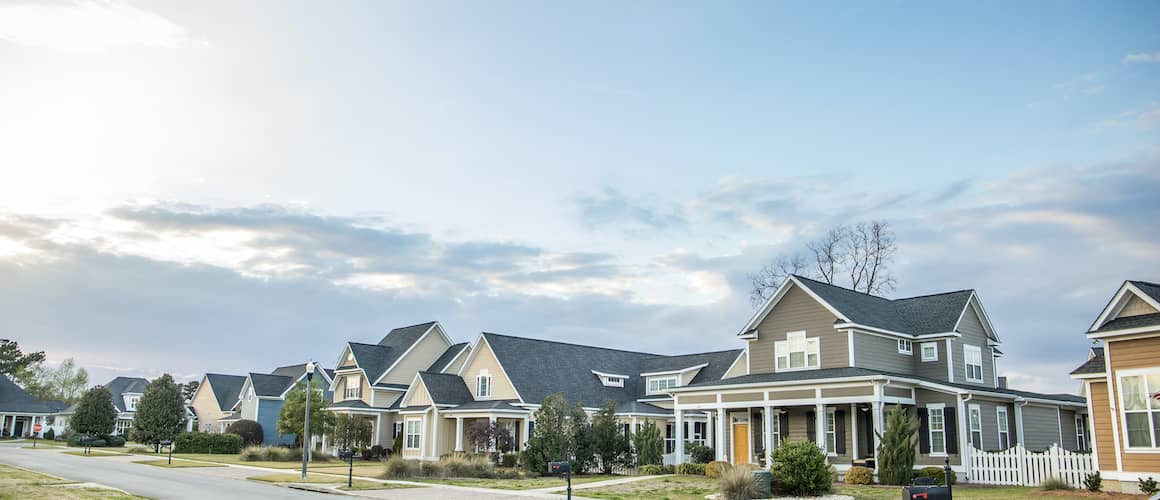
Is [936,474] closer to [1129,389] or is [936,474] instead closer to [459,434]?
[1129,389]

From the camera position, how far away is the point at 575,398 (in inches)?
1946

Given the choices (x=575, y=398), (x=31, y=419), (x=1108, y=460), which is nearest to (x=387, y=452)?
(x=575, y=398)

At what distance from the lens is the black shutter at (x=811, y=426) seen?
35031mm

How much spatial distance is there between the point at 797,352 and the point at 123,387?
94.1m

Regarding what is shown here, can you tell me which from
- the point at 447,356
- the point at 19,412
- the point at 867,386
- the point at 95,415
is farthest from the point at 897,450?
the point at 19,412

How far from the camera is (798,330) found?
120 ft

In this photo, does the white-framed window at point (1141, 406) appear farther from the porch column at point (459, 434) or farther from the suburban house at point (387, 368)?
the suburban house at point (387, 368)

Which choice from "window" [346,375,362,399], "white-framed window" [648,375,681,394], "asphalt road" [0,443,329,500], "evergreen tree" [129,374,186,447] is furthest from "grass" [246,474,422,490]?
"evergreen tree" [129,374,186,447]

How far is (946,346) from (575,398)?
69.4ft

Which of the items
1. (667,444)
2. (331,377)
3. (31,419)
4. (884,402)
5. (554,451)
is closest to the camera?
(884,402)

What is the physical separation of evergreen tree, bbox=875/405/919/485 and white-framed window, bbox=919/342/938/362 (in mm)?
8422

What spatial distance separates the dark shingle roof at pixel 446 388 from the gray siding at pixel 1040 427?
29779mm

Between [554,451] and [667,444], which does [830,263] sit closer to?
[667,444]

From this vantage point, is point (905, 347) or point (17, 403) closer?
point (905, 347)
